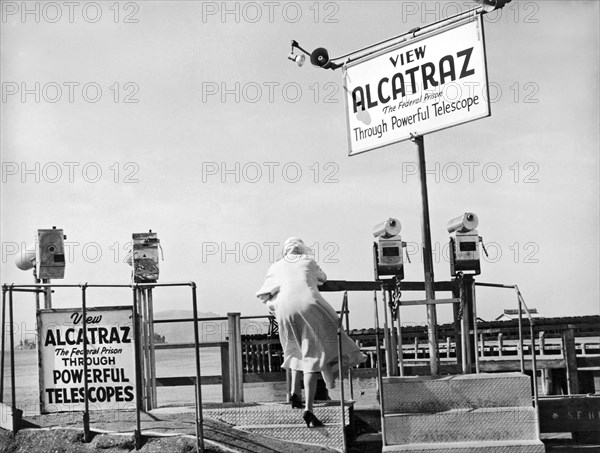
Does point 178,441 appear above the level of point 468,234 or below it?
below

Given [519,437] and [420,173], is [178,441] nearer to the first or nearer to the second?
[519,437]

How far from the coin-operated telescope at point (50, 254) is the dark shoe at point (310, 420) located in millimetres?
3120

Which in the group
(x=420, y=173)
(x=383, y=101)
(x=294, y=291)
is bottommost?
(x=294, y=291)

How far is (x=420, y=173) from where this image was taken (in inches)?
372

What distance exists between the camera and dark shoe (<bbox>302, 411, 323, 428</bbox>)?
26.1 feet

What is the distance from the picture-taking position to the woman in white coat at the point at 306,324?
8.05 meters

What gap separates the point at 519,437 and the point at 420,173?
9.27ft

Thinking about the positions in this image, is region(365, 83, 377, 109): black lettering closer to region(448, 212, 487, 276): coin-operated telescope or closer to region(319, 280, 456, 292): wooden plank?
region(448, 212, 487, 276): coin-operated telescope

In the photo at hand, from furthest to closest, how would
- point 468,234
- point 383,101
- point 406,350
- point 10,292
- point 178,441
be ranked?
point 406,350
point 383,101
point 468,234
point 10,292
point 178,441

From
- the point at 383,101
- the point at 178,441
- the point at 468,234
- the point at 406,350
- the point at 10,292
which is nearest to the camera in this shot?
the point at 178,441

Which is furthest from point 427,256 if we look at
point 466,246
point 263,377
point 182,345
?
point 263,377

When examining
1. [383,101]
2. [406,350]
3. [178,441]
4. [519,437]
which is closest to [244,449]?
[178,441]

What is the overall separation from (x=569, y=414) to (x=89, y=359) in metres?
4.45

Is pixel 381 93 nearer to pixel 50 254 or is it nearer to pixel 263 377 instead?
pixel 50 254
